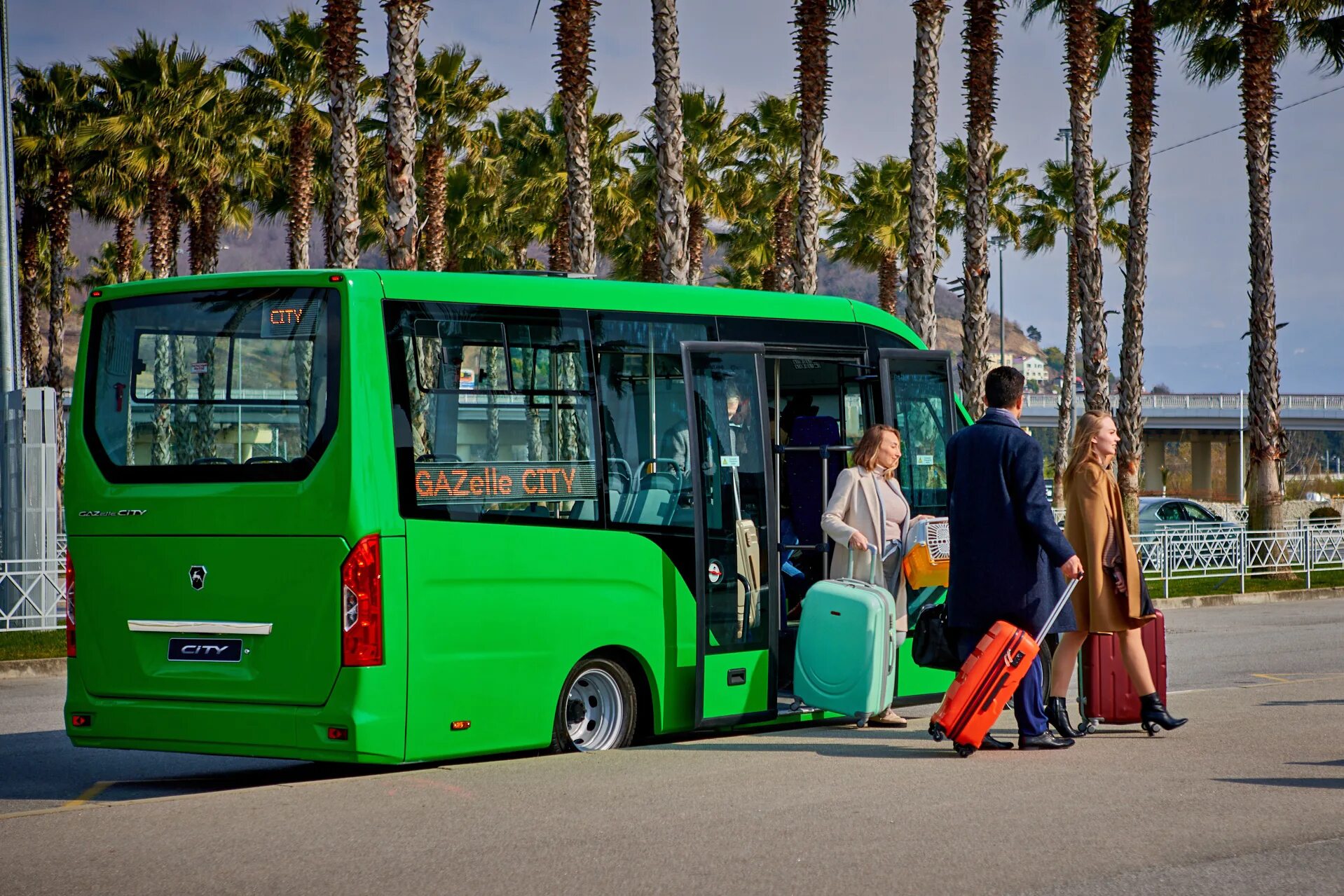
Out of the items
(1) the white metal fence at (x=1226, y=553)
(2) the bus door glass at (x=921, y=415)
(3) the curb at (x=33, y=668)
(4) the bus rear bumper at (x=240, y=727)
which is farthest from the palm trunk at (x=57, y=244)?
(4) the bus rear bumper at (x=240, y=727)

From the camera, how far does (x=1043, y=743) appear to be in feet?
27.3

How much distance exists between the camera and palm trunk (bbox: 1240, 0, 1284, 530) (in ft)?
87.6

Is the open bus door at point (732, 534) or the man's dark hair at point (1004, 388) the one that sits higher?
the man's dark hair at point (1004, 388)

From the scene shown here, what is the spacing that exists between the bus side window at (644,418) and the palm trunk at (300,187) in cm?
2776

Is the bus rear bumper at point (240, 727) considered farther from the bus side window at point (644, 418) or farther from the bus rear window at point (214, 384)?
the bus side window at point (644, 418)

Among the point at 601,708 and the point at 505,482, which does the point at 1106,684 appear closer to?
the point at 601,708

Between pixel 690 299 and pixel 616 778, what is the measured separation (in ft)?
10.7

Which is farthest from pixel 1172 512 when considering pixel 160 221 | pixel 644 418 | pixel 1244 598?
pixel 644 418

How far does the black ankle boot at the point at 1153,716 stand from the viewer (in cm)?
879

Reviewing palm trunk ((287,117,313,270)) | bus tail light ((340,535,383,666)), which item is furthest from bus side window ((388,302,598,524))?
palm trunk ((287,117,313,270))

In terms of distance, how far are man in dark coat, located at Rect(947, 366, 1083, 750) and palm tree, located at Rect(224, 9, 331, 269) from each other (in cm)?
2865

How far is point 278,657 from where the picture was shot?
7664mm

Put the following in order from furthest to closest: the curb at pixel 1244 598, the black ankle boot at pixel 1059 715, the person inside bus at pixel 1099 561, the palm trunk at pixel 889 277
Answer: the palm trunk at pixel 889 277 < the curb at pixel 1244 598 < the black ankle boot at pixel 1059 715 < the person inside bus at pixel 1099 561

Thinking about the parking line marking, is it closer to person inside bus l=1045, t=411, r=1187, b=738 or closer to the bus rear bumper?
the bus rear bumper
